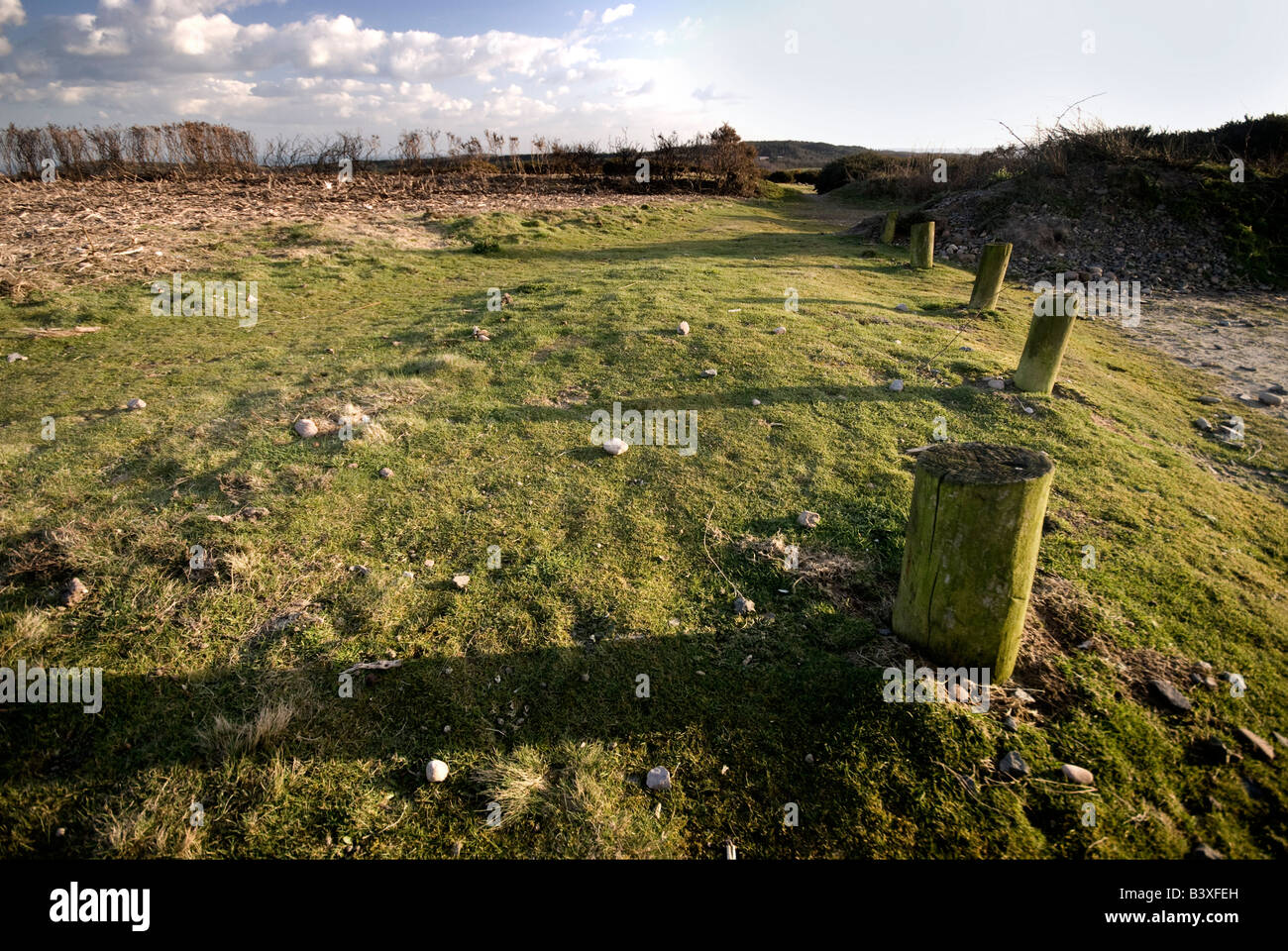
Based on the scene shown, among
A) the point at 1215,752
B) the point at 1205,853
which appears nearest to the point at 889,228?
the point at 1215,752

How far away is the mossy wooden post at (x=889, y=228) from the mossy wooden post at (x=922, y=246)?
104 inches

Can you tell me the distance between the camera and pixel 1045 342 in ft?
20.2

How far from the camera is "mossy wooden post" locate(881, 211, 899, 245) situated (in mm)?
16125

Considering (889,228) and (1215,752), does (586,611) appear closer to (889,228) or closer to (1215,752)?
(1215,752)

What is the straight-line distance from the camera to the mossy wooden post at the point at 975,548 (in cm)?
265

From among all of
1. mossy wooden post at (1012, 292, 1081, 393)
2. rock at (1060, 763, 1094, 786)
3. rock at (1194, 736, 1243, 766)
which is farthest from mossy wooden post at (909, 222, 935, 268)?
rock at (1060, 763, 1094, 786)

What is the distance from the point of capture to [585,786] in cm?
251

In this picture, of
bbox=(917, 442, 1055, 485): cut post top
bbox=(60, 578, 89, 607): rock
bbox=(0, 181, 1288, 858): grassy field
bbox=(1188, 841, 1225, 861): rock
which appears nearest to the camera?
bbox=(1188, 841, 1225, 861): rock

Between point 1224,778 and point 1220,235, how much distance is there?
16929 millimetres

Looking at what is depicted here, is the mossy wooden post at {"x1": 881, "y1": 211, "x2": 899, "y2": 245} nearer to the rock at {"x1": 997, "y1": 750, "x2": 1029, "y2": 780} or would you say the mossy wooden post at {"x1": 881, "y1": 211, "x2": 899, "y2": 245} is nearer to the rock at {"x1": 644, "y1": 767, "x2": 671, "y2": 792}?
the rock at {"x1": 997, "y1": 750, "x2": 1029, "y2": 780}

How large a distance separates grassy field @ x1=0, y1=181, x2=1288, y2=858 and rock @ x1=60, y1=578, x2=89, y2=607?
39mm

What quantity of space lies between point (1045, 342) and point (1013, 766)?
203 inches
